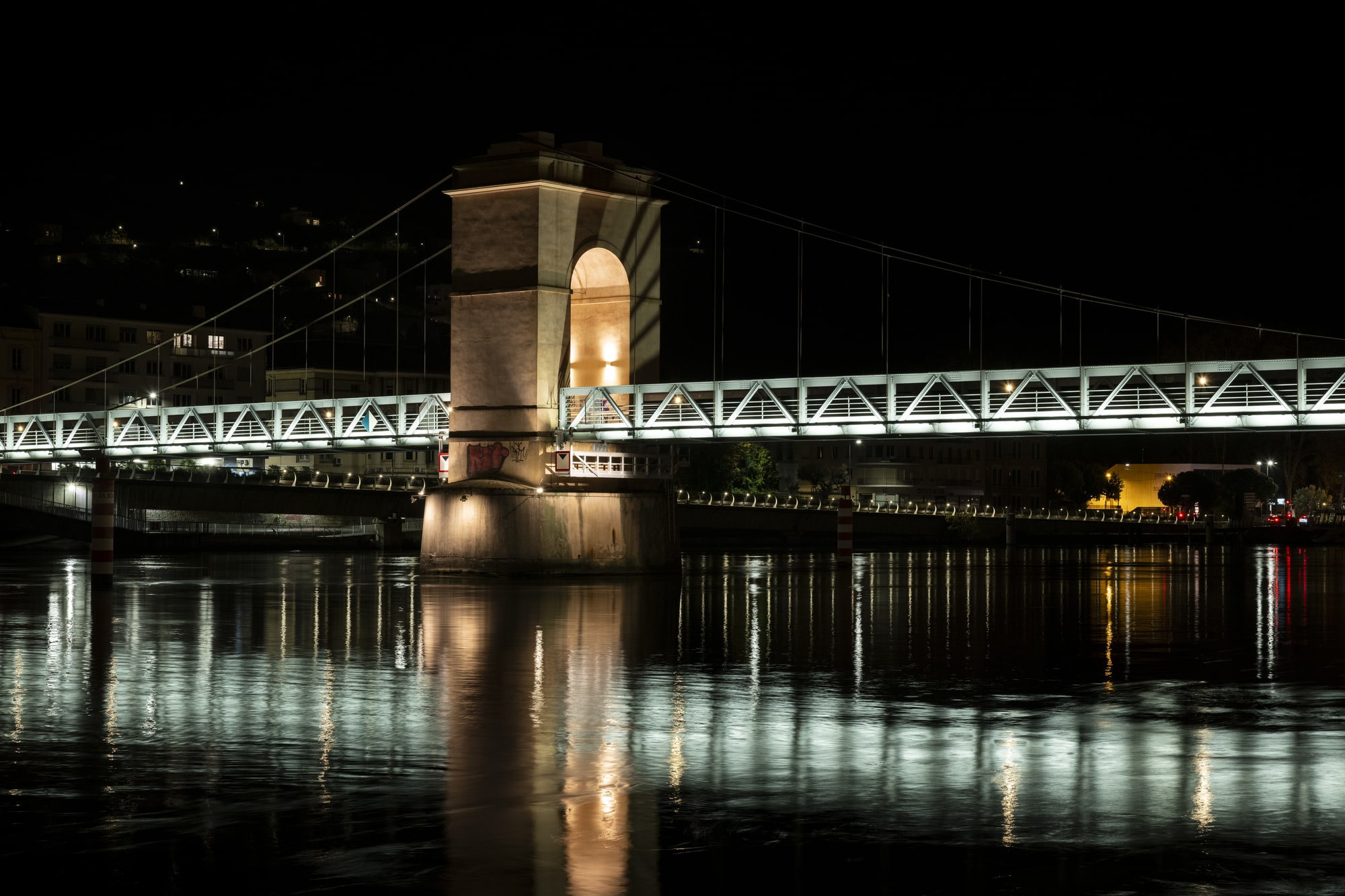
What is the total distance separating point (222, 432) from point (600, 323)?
2471 cm

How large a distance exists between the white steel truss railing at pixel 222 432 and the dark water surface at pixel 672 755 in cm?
3411

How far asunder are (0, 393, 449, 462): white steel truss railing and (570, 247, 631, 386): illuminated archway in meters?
6.10

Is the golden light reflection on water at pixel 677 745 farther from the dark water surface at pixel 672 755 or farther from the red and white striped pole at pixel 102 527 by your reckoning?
the red and white striped pole at pixel 102 527

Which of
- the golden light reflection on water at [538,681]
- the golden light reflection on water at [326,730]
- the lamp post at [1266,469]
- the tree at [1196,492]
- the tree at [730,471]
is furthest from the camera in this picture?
the lamp post at [1266,469]

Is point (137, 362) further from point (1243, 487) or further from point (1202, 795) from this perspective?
point (1202, 795)

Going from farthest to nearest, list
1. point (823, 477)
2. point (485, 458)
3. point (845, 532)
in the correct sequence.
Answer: point (823, 477) → point (845, 532) → point (485, 458)

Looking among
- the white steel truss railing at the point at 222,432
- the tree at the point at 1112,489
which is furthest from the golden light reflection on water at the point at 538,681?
the tree at the point at 1112,489

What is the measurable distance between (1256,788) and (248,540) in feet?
301

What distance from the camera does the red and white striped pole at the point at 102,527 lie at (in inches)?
1644

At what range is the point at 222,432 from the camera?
75.0m

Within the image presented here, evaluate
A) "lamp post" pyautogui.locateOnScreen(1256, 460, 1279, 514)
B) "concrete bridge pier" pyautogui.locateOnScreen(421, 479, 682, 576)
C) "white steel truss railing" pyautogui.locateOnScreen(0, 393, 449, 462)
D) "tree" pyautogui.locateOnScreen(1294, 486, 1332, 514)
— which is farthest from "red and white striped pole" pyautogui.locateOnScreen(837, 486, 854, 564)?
"lamp post" pyautogui.locateOnScreen(1256, 460, 1279, 514)

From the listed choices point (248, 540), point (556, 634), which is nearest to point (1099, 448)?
point (248, 540)

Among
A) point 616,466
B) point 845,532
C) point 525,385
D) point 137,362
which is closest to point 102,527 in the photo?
point 525,385

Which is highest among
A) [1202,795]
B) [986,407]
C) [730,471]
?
[730,471]
